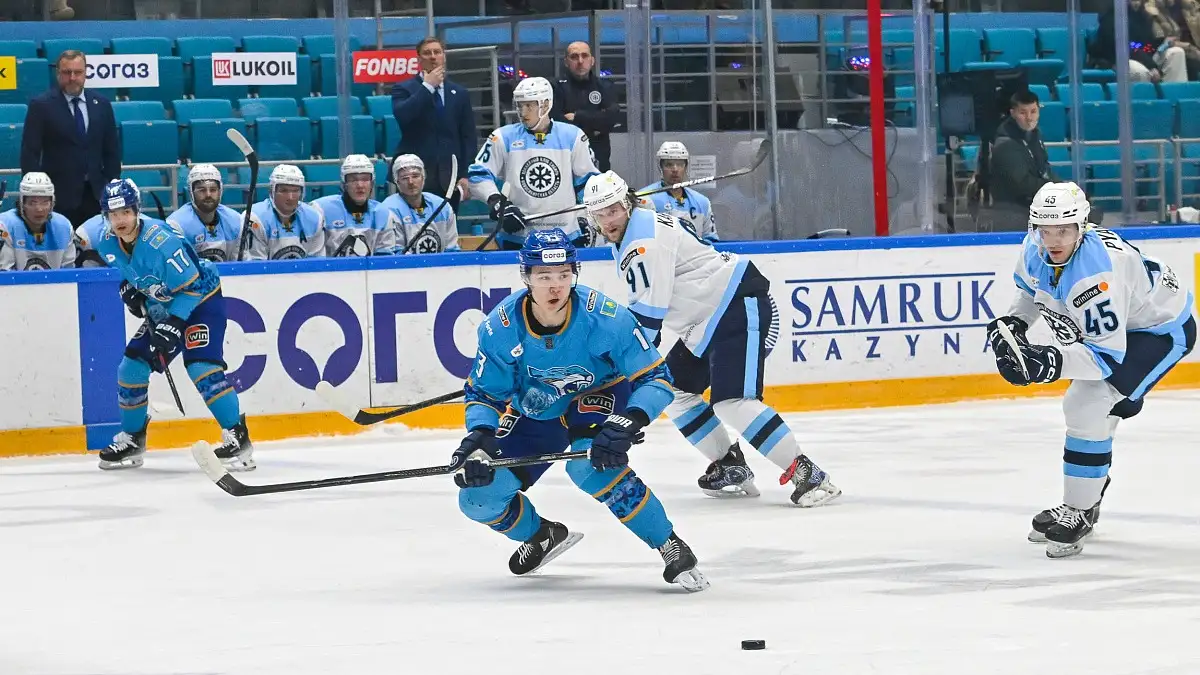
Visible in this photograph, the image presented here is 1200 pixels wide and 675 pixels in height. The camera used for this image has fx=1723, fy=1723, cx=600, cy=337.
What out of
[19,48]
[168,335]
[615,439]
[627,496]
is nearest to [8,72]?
[19,48]

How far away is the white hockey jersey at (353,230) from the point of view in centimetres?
855

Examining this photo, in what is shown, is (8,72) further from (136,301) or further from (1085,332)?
(1085,332)

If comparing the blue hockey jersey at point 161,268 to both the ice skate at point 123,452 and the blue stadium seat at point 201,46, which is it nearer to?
the ice skate at point 123,452

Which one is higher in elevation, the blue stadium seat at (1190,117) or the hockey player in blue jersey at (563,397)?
the blue stadium seat at (1190,117)

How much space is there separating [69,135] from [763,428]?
4188 mm

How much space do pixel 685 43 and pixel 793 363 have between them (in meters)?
1.85

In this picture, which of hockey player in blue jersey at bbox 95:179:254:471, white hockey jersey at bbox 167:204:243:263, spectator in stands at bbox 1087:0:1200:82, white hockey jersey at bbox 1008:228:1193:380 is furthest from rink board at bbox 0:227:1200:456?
white hockey jersey at bbox 1008:228:1193:380

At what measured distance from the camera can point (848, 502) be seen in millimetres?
6168

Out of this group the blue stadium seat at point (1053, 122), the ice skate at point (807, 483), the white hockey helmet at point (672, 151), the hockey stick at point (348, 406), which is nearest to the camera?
the hockey stick at point (348, 406)

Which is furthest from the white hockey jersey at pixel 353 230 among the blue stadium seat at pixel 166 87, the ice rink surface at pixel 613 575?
the blue stadium seat at pixel 166 87

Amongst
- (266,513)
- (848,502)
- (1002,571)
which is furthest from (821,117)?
(1002,571)

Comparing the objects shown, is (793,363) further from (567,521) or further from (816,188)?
(567,521)

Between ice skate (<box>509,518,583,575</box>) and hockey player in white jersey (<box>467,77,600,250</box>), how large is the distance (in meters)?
3.62

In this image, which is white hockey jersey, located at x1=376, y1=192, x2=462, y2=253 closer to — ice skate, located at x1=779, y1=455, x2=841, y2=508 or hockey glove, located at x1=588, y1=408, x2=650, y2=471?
ice skate, located at x1=779, y1=455, x2=841, y2=508
